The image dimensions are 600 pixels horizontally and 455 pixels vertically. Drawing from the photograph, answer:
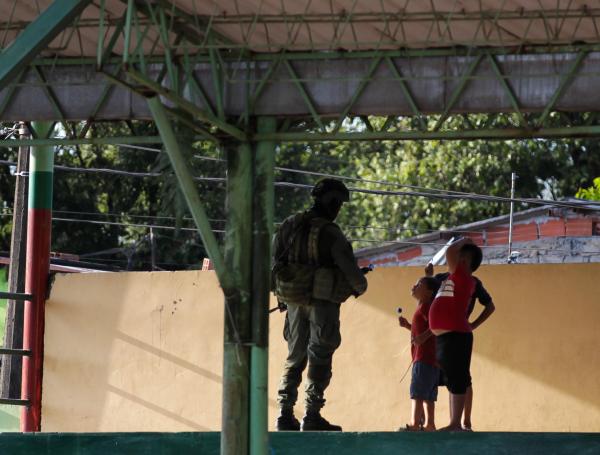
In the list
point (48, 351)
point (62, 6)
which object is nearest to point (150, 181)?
point (48, 351)

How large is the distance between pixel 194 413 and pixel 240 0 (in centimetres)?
517

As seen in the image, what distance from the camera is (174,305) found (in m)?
13.9

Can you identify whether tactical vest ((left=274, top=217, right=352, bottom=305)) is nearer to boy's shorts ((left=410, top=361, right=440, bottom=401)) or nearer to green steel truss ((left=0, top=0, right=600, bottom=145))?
green steel truss ((left=0, top=0, right=600, bottom=145))

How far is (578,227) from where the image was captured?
725 inches

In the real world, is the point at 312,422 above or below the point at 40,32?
below

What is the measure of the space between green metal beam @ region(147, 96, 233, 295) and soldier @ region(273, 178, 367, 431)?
620mm

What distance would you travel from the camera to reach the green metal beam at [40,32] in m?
8.80

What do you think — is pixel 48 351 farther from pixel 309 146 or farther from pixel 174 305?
pixel 309 146

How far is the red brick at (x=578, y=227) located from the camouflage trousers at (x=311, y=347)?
8636 millimetres

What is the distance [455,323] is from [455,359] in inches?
10.5

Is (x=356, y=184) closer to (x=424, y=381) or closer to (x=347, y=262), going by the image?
(x=424, y=381)

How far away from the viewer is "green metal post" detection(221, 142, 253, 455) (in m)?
10.5

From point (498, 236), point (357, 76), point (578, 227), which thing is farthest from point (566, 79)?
point (498, 236)

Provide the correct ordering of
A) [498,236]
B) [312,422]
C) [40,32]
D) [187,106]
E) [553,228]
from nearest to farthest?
[40,32] < [187,106] < [312,422] < [553,228] < [498,236]
